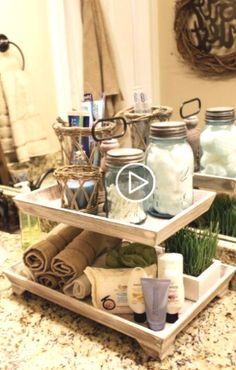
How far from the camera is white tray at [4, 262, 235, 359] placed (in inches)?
27.8

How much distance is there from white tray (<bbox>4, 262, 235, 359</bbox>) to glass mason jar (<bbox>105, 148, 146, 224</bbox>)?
20 cm

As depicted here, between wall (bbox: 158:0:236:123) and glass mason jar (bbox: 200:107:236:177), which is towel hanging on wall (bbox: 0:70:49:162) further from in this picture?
glass mason jar (bbox: 200:107:236:177)

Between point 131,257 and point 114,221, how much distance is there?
14cm

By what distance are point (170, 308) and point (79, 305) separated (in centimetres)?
20

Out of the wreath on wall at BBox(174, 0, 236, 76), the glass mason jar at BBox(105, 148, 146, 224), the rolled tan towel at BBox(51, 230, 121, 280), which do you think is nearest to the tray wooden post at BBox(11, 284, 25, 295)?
the rolled tan towel at BBox(51, 230, 121, 280)

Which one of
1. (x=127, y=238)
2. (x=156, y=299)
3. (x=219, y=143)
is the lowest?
(x=156, y=299)

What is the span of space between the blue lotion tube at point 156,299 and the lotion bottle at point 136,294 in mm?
20

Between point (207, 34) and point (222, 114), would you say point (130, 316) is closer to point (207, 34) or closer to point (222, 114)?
point (222, 114)

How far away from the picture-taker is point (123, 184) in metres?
0.75

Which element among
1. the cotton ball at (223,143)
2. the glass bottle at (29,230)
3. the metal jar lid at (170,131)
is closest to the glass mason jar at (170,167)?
the metal jar lid at (170,131)

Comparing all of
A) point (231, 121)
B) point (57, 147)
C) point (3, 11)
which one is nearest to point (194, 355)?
point (231, 121)

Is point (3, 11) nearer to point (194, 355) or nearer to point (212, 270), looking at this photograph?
point (212, 270)

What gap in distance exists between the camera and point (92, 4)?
1.16m

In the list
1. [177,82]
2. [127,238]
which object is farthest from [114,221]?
[177,82]
